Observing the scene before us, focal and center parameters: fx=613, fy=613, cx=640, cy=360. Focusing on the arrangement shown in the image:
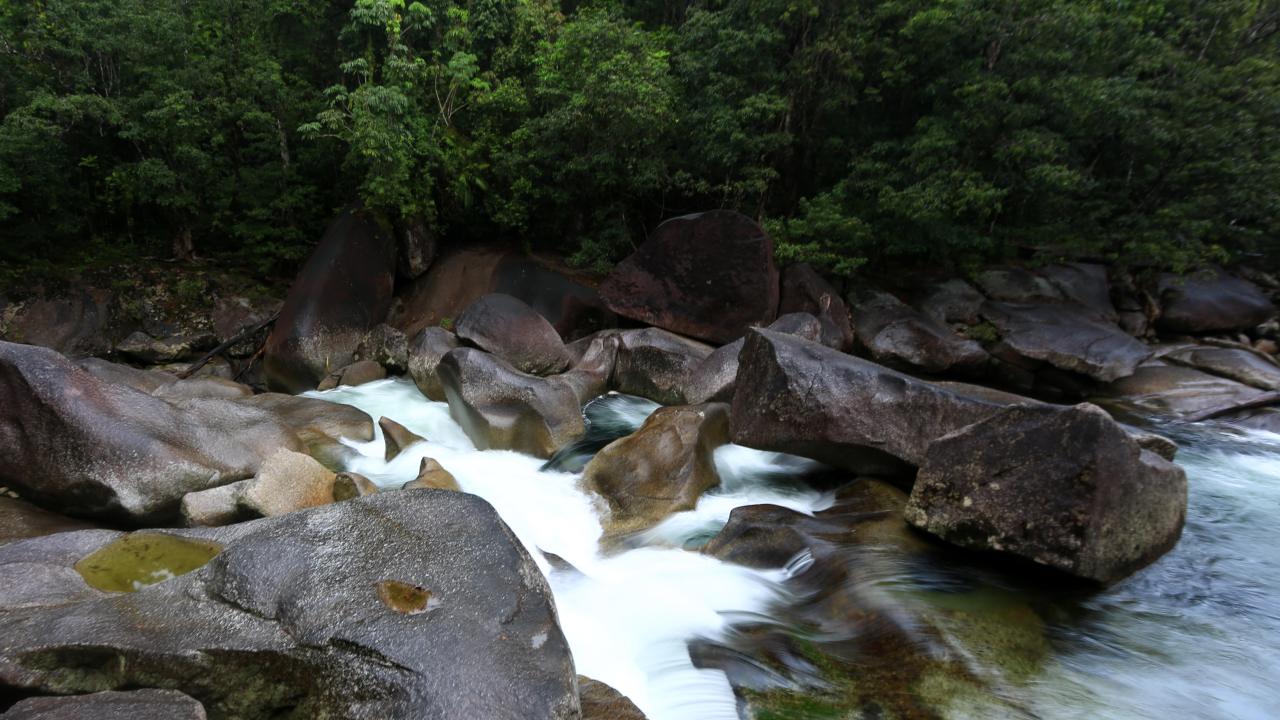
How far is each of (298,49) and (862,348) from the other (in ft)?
48.4

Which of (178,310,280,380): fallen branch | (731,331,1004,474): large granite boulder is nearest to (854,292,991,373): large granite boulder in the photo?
(731,331,1004,474): large granite boulder

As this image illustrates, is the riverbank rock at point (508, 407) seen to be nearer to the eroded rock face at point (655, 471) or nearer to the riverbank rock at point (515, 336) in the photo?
the eroded rock face at point (655, 471)

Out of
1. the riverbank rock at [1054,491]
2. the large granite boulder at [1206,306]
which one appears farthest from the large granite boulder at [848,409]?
the large granite boulder at [1206,306]

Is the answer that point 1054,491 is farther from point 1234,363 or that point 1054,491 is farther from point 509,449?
point 1234,363

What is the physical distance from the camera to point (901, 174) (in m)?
12.0

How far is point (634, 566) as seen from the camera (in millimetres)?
5445

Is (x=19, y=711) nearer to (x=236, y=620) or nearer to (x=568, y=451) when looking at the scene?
(x=236, y=620)

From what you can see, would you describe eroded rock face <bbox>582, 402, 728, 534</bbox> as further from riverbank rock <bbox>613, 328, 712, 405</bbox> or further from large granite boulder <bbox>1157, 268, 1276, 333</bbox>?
large granite boulder <bbox>1157, 268, 1276, 333</bbox>

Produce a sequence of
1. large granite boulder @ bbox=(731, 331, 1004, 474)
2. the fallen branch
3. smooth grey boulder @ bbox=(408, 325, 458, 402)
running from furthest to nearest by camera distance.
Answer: the fallen branch
smooth grey boulder @ bbox=(408, 325, 458, 402)
large granite boulder @ bbox=(731, 331, 1004, 474)

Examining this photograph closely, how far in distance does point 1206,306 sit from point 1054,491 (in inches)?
561

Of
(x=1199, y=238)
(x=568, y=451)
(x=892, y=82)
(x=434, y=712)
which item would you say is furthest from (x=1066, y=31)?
(x=434, y=712)

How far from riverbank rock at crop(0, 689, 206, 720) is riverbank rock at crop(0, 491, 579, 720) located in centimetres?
22

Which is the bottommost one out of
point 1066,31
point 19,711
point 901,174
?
point 19,711

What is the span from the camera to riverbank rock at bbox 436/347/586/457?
807 centimetres
